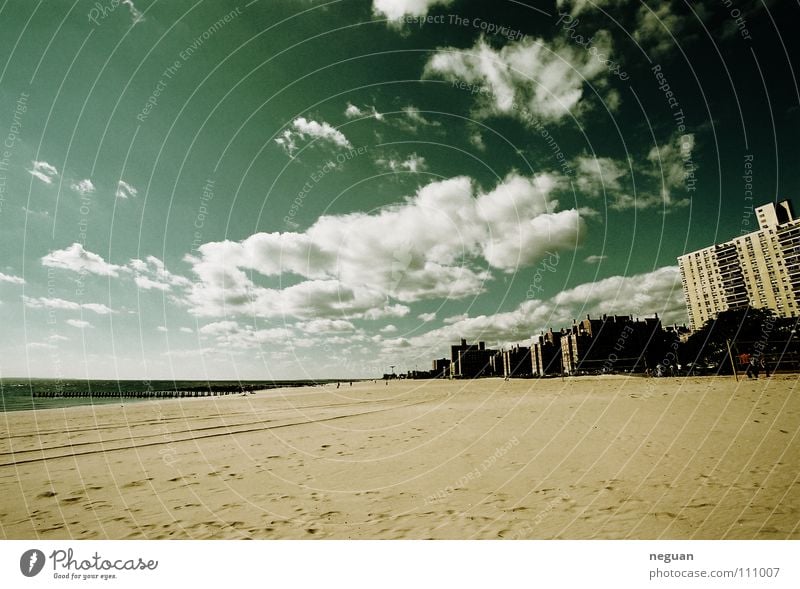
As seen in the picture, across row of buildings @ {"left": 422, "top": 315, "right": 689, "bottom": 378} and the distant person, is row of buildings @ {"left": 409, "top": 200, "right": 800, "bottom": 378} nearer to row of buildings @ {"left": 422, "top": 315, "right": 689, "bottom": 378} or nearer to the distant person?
row of buildings @ {"left": 422, "top": 315, "right": 689, "bottom": 378}

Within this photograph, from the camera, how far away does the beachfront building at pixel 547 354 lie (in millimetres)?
120625

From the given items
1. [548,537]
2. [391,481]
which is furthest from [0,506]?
[548,537]

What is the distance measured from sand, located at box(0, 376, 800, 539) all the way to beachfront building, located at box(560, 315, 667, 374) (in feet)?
281

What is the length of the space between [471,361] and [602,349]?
281 ft

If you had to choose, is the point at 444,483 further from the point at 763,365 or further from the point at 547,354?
the point at 547,354

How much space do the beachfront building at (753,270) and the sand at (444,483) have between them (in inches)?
4188

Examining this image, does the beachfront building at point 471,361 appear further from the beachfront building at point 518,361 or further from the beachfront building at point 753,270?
the beachfront building at point 753,270

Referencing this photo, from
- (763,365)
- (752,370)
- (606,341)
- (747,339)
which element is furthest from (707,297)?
(752,370)

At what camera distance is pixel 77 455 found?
13273mm

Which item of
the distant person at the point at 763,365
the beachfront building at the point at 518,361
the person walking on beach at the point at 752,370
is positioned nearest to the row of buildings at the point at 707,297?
the beachfront building at the point at 518,361

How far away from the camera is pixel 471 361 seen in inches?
7018
